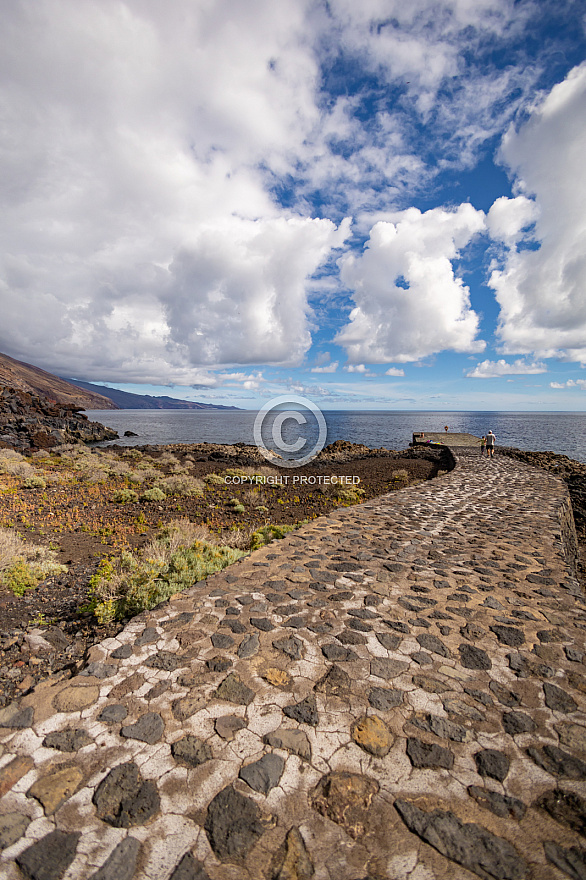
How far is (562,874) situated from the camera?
173 cm

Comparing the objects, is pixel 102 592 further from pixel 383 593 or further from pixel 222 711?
pixel 383 593

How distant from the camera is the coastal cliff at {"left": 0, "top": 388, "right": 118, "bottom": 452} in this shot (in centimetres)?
3094

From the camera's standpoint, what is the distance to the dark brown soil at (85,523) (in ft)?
13.2

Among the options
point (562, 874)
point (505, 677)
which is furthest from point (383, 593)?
point (562, 874)

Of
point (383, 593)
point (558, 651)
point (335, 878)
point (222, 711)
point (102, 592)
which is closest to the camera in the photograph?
point (335, 878)

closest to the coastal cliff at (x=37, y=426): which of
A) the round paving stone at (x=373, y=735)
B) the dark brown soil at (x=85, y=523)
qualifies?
the dark brown soil at (x=85, y=523)

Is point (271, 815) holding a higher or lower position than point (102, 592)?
higher

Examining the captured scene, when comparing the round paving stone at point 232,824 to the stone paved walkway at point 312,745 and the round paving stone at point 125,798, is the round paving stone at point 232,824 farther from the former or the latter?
the round paving stone at point 125,798

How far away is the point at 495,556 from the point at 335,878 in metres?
5.19

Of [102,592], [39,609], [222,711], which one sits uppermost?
[222,711]

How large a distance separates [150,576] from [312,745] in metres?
3.44

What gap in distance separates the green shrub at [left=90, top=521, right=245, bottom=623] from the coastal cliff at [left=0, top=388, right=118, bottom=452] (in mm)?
28043

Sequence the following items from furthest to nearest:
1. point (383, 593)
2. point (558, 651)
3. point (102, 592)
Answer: point (102, 592) → point (383, 593) → point (558, 651)

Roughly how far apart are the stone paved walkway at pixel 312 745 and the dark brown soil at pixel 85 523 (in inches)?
41.1
